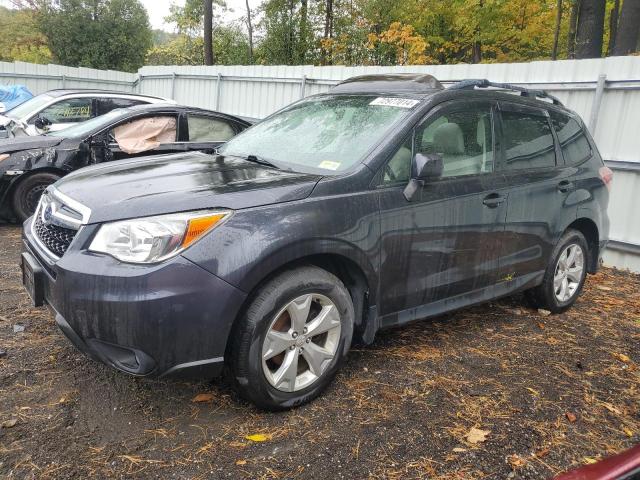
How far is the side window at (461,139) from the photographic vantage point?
3.48 metres

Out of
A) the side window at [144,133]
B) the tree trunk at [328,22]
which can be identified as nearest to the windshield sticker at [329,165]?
the side window at [144,133]

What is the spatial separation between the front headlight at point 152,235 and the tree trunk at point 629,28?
12.2 metres

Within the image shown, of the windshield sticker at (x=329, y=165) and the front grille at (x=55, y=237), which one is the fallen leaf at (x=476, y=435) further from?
the front grille at (x=55, y=237)

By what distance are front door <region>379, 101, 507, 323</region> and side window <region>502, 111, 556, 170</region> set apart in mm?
182

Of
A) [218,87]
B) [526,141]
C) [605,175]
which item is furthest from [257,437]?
[218,87]

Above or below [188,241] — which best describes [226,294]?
below

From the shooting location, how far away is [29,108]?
853 centimetres

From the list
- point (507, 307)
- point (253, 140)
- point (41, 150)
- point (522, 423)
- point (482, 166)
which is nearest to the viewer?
point (522, 423)

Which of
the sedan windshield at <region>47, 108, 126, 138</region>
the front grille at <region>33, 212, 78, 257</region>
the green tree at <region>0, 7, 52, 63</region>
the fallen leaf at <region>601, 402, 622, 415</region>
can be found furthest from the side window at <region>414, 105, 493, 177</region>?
the green tree at <region>0, 7, 52, 63</region>

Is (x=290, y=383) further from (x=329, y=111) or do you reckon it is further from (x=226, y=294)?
(x=329, y=111)

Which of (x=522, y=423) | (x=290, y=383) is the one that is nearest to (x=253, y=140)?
(x=290, y=383)

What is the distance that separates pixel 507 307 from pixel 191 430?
3198mm

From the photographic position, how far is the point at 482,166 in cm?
378

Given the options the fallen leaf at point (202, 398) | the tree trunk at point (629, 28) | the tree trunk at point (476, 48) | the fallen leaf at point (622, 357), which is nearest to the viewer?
the fallen leaf at point (202, 398)
